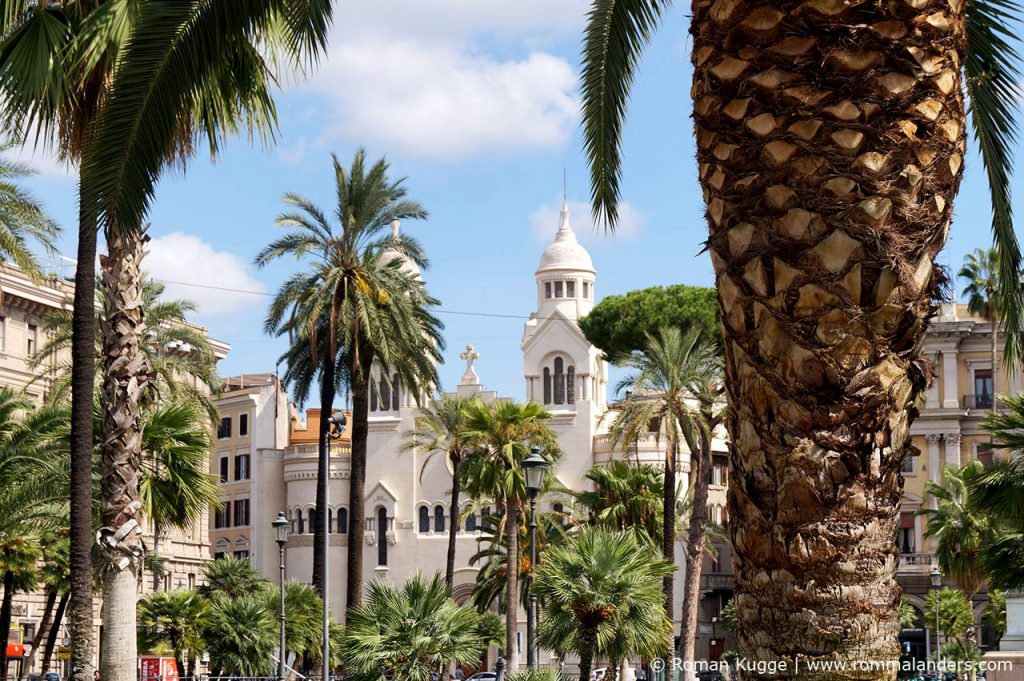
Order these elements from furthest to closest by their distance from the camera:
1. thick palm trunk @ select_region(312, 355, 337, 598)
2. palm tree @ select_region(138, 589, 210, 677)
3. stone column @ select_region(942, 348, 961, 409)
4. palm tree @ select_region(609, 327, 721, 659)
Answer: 1. stone column @ select_region(942, 348, 961, 409)
2. palm tree @ select_region(609, 327, 721, 659)
3. palm tree @ select_region(138, 589, 210, 677)
4. thick palm trunk @ select_region(312, 355, 337, 598)

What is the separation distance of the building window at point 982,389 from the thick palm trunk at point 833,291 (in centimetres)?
7244

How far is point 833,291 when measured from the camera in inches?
218

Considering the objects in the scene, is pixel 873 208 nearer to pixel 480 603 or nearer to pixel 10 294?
pixel 480 603

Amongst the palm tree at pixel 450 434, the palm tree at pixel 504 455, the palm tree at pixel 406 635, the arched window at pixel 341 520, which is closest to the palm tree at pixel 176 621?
the palm tree at pixel 504 455

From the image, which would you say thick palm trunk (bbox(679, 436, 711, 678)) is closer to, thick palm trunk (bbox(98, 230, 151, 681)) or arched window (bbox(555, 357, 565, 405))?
arched window (bbox(555, 357, 565, 405))

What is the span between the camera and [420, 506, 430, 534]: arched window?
81.8 metres

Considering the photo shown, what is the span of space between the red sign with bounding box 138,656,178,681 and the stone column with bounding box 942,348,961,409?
4946 cm

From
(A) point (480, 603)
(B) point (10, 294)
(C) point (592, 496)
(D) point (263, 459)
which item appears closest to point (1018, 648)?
(C) point (592, 496)

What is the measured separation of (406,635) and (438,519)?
61212 millimetres

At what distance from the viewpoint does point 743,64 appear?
19.1 ft

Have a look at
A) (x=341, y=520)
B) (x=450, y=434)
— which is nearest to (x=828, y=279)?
(x=450, y=434)

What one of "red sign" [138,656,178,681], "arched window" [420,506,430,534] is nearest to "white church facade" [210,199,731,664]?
"arched window" [420,506,430,534]

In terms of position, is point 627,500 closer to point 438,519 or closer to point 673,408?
point 673,408

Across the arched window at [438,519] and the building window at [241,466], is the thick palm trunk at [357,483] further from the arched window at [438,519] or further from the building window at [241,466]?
the building window at [241,466]
